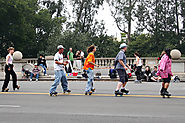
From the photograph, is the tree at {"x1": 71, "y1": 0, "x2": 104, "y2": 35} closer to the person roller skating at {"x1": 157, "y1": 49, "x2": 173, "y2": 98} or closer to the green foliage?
the green foliage

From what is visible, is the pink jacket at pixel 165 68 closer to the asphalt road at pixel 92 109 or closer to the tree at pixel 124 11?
the asphalt road at pixel 92 109

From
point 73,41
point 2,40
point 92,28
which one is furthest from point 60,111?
point 92,28

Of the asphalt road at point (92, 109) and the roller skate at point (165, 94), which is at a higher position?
the roller skate at point (165, 94)

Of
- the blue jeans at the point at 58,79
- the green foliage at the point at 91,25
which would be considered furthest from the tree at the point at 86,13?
the blue jeans at the point at 58,79

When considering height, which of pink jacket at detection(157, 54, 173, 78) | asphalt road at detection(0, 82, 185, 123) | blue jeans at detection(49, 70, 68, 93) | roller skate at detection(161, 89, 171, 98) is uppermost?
pink jacket at detection(157, 54, 173, 78)

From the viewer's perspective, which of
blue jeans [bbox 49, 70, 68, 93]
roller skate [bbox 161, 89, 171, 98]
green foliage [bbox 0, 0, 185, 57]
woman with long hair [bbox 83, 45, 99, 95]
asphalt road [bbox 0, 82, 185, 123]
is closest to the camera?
asphalt road [bbox 0, 82, 185, 123]

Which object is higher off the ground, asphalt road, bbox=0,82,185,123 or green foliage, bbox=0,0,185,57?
green foliage, bbox=0,0,185,57

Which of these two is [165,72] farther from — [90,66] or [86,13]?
[86,13]

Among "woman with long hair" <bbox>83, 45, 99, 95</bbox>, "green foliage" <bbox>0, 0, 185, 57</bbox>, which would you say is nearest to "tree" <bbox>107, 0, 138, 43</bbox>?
"green foliage" <bbox>0, 0, 185, 57</bbox>

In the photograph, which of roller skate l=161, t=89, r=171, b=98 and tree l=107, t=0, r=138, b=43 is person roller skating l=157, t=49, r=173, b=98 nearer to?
roller skate l=161, t=89, r=171, b=98

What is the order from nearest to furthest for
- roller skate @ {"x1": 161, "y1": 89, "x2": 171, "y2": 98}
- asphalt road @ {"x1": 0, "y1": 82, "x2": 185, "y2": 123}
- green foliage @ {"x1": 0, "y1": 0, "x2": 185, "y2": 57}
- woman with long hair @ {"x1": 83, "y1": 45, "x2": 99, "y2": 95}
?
asphalt road @ {"x1": 0, "y1": 82, "x2": 185, "y2": 123}, roller skate @ {"x1": 161, "y1": 89, "x2": 171, "y2": 98}, woman with long hair @ {"x1": 83, "y1": 45, "x2": 99, "y2": 95}, green foliage @ {"x1": 0, "y1": 0, "x2": 185, "y2": 57}

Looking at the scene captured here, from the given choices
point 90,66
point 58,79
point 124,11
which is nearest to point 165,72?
point 90,66

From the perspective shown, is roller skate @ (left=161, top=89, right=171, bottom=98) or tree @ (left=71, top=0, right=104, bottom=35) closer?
roller skate @ (left=161, top=89, right=171, bottom=98)

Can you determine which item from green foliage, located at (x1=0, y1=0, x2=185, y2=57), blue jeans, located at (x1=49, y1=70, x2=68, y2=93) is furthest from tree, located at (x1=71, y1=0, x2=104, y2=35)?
blue jeans, located at (x1=49, y1=70, x2=68, y2=93)
